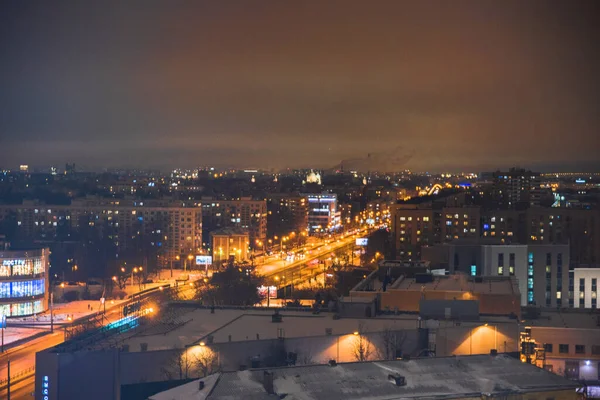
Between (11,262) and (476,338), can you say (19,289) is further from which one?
(476,338)

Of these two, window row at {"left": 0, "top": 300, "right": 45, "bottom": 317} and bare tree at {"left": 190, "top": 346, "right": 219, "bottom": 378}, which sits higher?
bare tree at {"left": 190, "top": 346, "right": 219, "bottom": 378}

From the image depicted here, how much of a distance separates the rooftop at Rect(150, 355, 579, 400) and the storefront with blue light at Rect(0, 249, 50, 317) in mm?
9936

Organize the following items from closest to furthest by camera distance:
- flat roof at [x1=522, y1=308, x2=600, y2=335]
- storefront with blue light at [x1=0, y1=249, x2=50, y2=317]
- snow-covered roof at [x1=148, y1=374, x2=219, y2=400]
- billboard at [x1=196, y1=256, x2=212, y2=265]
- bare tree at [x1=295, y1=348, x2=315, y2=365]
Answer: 1. snow-covered roof at [x1=148, y1=374, x2=219, y2=400]
2. bare tree at [x1=295, y1=348, x2=315, y2=365]
3. flat roof at [x1=522, y1=308, x2=600, y2=335]
4. storefront with blue light at [x1=0, y1=249, x2=50, y2=317]
5. billboard at [x1=196, y1=256, x2=212, y2=265]

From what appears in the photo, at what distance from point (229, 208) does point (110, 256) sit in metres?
11.0

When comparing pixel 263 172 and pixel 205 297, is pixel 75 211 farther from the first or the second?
pixel 263 172

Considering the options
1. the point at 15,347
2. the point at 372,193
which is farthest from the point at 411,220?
the point at 372,193

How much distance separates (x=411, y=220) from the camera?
26.1 meters

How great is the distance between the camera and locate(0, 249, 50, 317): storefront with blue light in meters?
15.7

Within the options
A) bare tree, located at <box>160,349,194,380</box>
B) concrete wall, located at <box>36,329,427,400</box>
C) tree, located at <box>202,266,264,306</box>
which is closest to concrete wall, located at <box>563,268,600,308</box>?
tree, located at <box>202,266,264,306</box>

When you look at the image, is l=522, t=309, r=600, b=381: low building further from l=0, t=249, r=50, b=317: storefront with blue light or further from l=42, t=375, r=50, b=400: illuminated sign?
l=0, t=249, r=50, b=317: storefront with blue light

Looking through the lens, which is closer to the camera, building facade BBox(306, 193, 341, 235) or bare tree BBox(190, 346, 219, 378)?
bare tree BBox(190, 346, 219, 378)

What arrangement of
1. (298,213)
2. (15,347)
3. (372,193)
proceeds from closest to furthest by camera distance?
(15,347)
(298,213)
(372,193)

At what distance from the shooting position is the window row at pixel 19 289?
15.8 m

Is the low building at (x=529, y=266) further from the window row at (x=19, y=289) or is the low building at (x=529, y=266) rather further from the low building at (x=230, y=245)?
the low building at (x=230, y=245)
